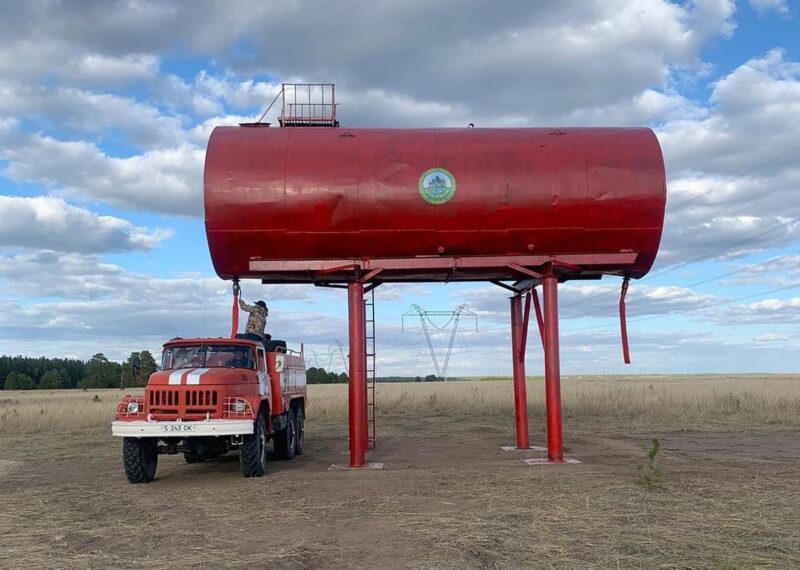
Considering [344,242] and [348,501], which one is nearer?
A: [348,501]

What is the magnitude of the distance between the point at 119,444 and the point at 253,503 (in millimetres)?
11965

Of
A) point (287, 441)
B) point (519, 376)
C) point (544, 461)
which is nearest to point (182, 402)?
point (287, 441)

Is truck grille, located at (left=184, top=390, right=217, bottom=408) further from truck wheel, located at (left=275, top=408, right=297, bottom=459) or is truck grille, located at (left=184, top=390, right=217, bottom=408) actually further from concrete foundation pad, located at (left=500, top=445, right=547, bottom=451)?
concrete foundation pad, located at (left=500, top=445, right=547, bottom=451)

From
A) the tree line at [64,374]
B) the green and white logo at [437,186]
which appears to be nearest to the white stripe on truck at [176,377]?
the green and white logo at [437,186]

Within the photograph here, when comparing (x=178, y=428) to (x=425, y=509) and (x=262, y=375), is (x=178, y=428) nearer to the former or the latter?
(x=262, y=375)

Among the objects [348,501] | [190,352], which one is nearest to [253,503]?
[348,501]

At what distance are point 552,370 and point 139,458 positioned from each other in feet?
26.2

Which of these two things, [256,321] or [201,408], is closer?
[201,408]

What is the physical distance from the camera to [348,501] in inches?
435

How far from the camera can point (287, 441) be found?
17188mm

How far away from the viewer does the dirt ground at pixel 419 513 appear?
25.3 ft

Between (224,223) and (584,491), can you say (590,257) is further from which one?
(224,223)

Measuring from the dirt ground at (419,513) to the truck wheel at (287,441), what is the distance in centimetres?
47

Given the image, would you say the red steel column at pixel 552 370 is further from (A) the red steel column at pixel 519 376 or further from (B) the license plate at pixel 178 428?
(B) the license plate at pixel 178 428
